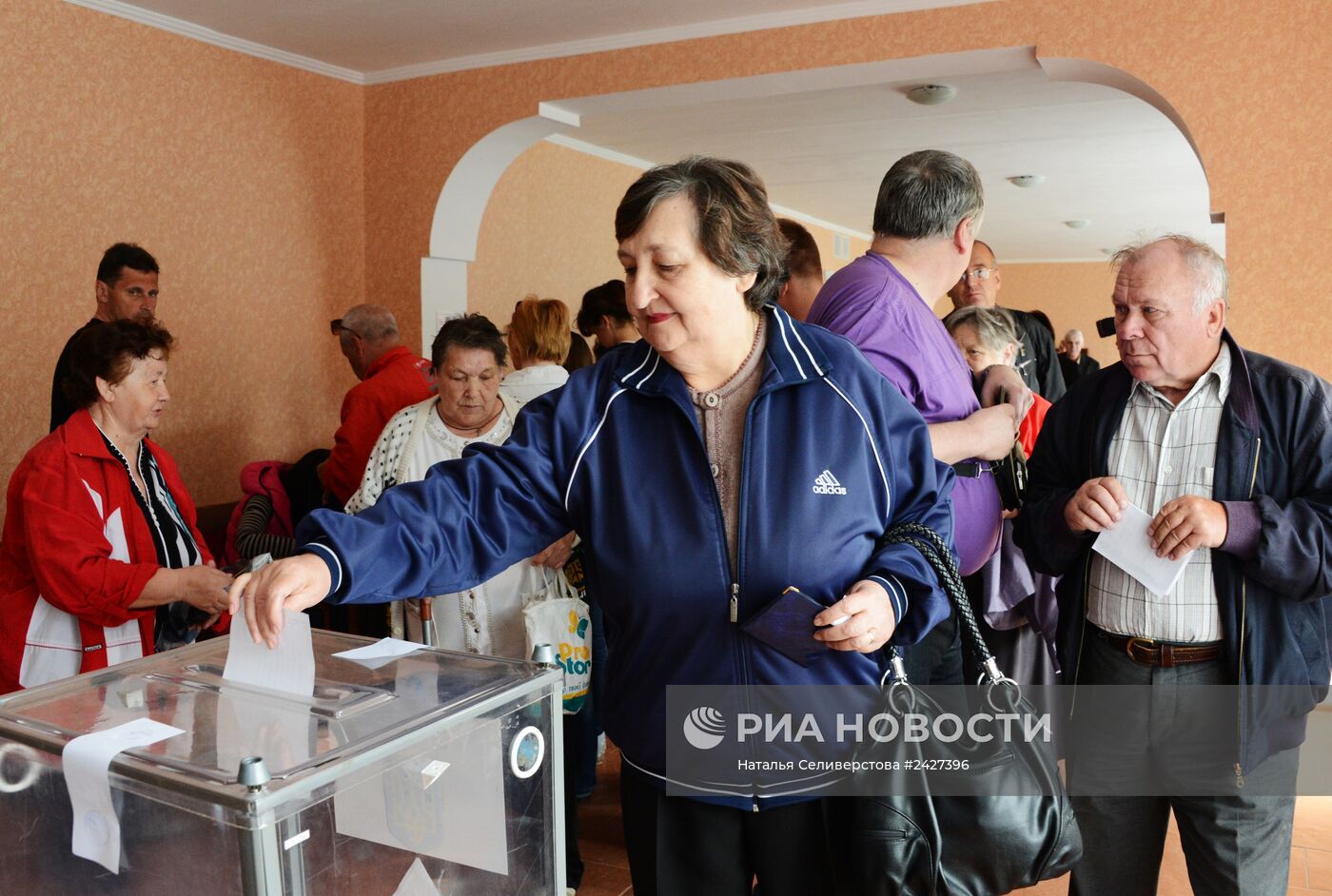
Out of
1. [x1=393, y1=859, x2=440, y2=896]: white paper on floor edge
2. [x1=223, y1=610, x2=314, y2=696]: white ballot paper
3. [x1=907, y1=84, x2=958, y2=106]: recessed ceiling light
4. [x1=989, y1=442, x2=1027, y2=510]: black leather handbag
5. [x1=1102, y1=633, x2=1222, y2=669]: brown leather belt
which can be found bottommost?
[x1=393, y1=859, x2=440, y2=896]: white paper on floor edge

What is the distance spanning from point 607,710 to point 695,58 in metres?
3.77

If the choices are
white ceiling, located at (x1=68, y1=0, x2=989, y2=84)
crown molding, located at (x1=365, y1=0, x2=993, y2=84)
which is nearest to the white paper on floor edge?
white ceiling, located at (x1=68, y1=0, x2=989, y2=84)

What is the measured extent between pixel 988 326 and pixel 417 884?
7.06 feet

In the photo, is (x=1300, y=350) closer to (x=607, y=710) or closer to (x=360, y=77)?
(x=607, y=710)

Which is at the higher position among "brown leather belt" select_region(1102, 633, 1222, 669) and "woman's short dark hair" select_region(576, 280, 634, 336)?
"woman's short dark hair" select_region(576, 280, 634, 336)

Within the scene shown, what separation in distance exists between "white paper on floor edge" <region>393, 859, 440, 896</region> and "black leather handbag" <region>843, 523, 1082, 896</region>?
20.1 inches

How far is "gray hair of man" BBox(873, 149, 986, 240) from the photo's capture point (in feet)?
6.43

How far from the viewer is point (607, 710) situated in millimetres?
1520

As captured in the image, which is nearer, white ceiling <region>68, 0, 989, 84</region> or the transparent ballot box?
the transparent ballot box

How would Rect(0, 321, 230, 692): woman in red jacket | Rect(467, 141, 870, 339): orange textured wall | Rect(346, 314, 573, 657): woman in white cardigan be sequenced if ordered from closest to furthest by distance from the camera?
Rect(0, 321, 230, 692): woman in red jacket, Rect(346, 314, 573, 657): woman in white cardigan, Rect(467, 141, 870, 339): orange textured wall

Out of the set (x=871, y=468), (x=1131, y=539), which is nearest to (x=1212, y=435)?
(x=1131, y=539)

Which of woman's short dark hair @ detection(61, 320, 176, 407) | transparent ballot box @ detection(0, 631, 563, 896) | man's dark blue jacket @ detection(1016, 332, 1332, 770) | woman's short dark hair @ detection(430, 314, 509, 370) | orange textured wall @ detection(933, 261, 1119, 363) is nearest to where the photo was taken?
transparent ballot box @ detection(0, 631, 563, 896)

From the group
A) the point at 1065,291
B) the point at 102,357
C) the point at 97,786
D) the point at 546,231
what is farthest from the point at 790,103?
the point at 1065,291

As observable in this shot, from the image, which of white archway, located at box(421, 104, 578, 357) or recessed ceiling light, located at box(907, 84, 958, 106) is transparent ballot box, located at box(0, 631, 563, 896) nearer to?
white archway, located at box(421, 104, 578, 357)
